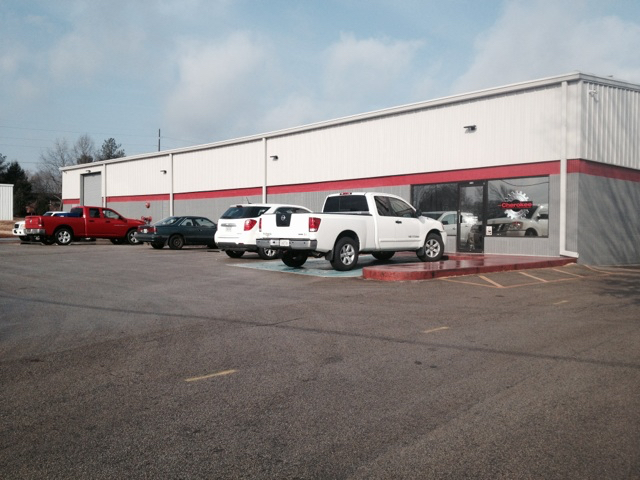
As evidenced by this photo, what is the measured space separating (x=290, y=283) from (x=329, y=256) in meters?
1.96

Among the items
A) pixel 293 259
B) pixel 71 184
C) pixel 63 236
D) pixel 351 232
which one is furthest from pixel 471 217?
pixel 71 184

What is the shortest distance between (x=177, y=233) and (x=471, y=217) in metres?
12.0

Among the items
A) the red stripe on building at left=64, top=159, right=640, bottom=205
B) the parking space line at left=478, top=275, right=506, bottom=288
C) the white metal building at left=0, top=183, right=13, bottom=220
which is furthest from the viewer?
the white metal building at left=0, top=183, right=13, bottom=220

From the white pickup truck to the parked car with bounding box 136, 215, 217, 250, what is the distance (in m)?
10.0

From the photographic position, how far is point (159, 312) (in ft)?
28.6

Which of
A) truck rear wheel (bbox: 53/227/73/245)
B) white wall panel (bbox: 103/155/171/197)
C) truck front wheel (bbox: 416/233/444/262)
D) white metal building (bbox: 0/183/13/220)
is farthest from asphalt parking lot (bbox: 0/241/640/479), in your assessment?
white metal building (bbox: 0/183/13/220)

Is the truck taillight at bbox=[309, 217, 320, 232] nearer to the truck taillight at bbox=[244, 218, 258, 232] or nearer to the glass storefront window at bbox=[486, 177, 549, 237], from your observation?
the truck taillight at bbox=[244, 218, 258, 232]

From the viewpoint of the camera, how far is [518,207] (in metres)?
19.3

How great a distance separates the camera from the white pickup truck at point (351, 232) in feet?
45.1

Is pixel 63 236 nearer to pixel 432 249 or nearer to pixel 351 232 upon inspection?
pixel 351 232

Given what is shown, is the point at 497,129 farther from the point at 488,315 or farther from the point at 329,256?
the point at 488,315

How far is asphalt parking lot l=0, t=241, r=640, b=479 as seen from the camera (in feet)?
11.8

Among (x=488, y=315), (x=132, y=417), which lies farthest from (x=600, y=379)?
(x=132, y=417)

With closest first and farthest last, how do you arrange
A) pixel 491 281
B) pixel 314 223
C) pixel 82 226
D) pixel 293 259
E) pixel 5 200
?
pixel 491 281
pixel 314 223
pixel 293 259
pixel 82 226
pixel 5 200
